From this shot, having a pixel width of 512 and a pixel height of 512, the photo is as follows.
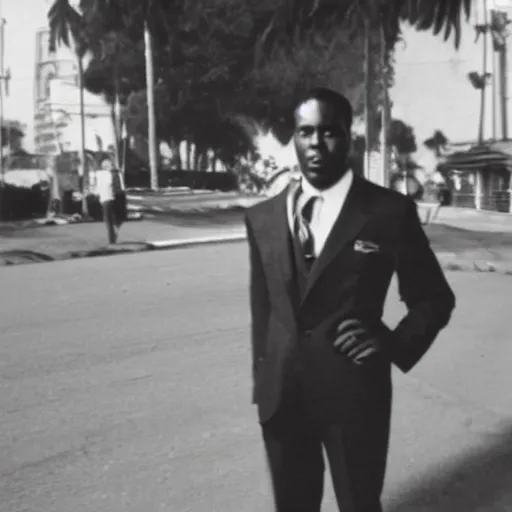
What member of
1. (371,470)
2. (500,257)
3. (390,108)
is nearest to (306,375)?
(371,470)

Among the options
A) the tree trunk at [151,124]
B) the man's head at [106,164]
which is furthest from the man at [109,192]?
the tree trunk at [151,124]

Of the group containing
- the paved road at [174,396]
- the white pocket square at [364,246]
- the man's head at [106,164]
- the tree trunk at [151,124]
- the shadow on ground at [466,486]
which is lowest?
the shadow on ground at [466,486]

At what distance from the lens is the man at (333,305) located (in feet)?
3.80

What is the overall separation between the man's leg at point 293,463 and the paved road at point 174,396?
703mm

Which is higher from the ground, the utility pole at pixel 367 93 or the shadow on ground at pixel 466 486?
the utility pole at pixel 367 93

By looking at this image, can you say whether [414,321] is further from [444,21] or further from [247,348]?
[247,348]

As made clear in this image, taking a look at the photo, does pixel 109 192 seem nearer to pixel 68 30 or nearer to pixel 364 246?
pixel 68 30

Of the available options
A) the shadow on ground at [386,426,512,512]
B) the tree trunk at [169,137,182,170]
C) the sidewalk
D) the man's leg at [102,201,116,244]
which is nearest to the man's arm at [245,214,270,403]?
the shadow on ground at [386,426,512,512]

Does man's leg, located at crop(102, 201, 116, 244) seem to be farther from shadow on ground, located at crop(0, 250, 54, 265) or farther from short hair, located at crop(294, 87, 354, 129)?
short hair, located at crop(294, 87, 354, 129)

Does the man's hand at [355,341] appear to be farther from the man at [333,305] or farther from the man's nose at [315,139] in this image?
the man's nose at [315,139]

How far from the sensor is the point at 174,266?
3762mm

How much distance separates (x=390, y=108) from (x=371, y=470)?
1722 mm

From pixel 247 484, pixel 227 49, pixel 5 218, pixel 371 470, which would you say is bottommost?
pixel 247 484

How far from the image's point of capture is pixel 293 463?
122 cm
